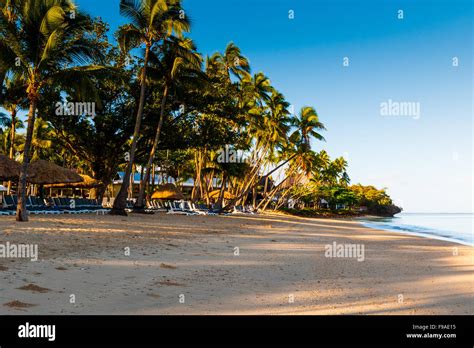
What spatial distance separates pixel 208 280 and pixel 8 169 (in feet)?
52.9

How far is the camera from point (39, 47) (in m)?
14.8

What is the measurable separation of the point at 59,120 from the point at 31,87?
11.1 meters

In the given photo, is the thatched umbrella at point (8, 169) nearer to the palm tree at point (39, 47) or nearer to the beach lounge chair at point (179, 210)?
the palm tree at point (39, 47)

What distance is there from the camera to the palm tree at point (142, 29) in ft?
73.1

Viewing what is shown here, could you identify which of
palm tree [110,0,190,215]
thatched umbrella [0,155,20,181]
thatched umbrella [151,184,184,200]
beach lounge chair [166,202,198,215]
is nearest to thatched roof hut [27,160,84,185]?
thatched umbrella [0,155,20,181]

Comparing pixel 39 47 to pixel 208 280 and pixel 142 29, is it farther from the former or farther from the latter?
pixel 208 280

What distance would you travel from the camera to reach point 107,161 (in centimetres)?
2761

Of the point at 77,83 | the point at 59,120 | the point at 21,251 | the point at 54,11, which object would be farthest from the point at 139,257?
the point at 59,120

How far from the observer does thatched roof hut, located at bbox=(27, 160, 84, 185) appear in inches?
874

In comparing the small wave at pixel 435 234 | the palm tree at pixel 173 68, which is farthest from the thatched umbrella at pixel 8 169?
the small wave at pixel 435 234

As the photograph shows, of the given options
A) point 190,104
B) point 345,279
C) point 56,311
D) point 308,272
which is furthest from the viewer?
point 190,104

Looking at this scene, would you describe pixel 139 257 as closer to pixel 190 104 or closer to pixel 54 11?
pixel 54 11

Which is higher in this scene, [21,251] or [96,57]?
[96,57]

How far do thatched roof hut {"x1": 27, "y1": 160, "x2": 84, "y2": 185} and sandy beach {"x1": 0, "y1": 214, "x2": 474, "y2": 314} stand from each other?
438 inches
